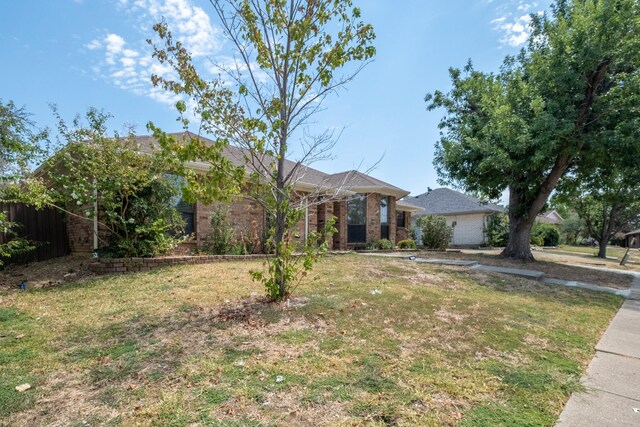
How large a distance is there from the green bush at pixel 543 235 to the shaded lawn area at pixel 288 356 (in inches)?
961

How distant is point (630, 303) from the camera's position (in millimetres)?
6730

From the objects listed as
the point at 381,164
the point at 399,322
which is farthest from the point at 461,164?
the point at 399,322

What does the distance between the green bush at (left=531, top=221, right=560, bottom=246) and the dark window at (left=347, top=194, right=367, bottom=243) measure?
18.2 meters

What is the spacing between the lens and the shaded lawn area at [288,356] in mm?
2396

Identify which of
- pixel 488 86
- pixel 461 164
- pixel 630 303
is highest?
pixel 488 86

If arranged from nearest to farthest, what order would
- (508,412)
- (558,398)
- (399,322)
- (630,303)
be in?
1. (508,412)
2. (558,398)
3. (399,322)
4. (630,303)

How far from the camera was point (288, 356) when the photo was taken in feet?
10.8

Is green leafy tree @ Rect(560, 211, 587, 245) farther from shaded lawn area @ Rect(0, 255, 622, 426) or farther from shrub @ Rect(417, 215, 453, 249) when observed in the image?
shaded lawn area @ Rect(0, 255, 622, 426)

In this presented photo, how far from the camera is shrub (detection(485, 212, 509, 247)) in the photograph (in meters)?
23.6

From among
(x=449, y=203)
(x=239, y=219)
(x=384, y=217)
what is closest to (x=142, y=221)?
(x=239, y=219)

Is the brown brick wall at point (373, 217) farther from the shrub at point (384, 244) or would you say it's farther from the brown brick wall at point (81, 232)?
the brown brick wall at point (81, 232)

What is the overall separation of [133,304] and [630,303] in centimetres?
954

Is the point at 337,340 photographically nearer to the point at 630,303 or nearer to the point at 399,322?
the point at 399,322

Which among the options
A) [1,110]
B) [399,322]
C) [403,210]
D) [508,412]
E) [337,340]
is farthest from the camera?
[403,210]
